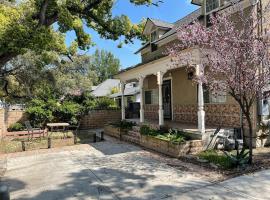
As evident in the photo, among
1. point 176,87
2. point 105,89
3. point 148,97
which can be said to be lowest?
point 148,97

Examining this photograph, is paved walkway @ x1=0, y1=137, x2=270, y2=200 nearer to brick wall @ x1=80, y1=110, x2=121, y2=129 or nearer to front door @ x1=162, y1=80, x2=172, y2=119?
front door @ x1=162, y1=80, x2=172, y2=119

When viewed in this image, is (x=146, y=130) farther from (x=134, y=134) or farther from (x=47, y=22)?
(x=47, y=22)

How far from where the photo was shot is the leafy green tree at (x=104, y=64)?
76312mm

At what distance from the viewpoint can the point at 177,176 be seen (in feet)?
23.7

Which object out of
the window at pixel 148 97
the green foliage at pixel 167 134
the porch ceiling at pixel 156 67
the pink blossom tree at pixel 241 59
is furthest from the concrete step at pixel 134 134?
the pink blossom tree at pixel 241 59

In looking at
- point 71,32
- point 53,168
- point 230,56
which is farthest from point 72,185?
point 71,32

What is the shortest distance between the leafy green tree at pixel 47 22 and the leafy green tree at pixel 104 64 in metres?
62.6

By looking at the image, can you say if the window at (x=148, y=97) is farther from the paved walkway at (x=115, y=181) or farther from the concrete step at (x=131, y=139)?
the paved walkway at (x=115, y=181)

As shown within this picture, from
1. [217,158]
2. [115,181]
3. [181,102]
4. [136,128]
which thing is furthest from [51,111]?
[217,158]

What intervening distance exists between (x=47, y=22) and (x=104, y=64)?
68.8m

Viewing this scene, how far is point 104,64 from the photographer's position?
7769 cm

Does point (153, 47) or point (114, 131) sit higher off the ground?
point (153, 47)

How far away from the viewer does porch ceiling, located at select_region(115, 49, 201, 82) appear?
9819mm

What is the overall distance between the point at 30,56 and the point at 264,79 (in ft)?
62.8
